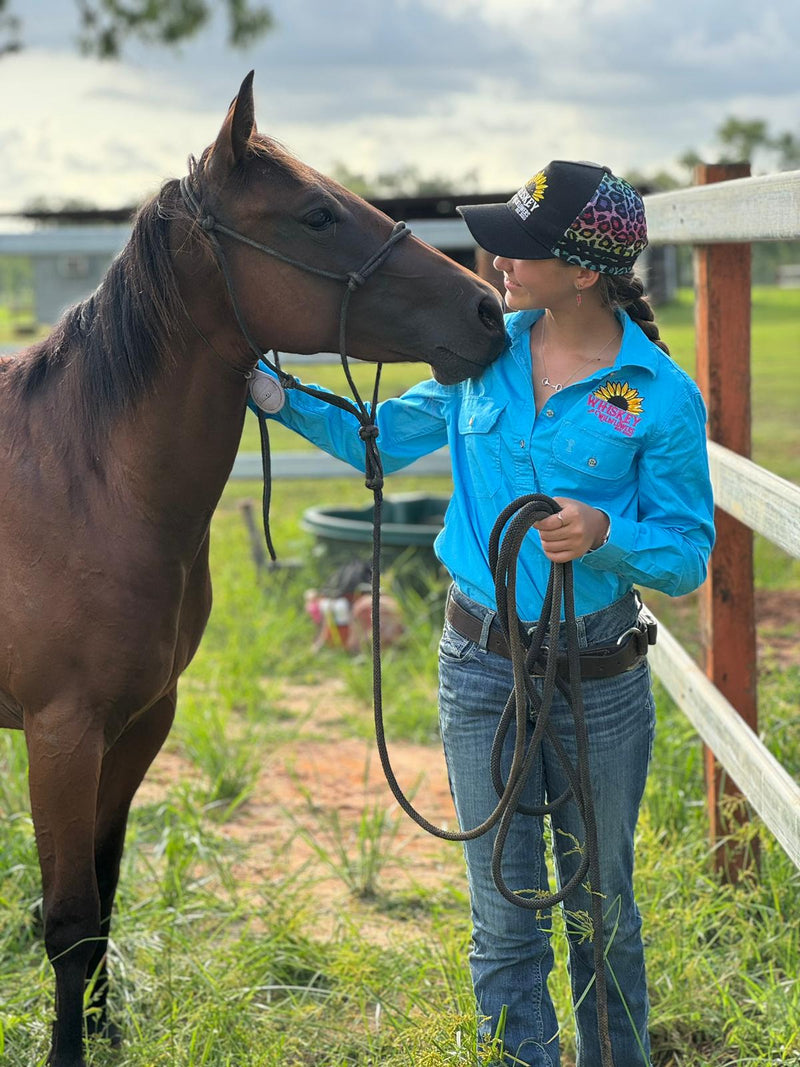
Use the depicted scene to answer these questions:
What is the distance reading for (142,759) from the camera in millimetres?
2756

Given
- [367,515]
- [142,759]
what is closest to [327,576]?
[367,515]

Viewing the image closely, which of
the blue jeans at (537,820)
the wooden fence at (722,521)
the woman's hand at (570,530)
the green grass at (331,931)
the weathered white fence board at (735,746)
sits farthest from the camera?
the wooden fence at (722,521)

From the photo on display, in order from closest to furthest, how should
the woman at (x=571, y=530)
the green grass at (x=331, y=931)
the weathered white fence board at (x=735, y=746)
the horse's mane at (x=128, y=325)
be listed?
the woman at (x=571, y=530) → the horse's mane at (x=128, y=325) → the weathered white fence board at (x=735, y=746) → the green grass at (x=331, y=931)

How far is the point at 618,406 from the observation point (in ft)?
6.95

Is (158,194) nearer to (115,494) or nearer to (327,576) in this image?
(115,494)

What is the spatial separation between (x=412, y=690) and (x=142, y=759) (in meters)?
2.59

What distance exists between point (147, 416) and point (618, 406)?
3.08ft

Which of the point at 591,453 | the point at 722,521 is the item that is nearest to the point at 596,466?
the point at 591,453

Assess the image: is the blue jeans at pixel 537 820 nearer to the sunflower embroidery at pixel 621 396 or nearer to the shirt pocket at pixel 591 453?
the shirt pocket at pixel 591 453

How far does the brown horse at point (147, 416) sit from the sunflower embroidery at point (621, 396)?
0.85 ft

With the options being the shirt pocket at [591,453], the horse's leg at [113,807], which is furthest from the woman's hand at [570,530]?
the horse's leg at [113,807]

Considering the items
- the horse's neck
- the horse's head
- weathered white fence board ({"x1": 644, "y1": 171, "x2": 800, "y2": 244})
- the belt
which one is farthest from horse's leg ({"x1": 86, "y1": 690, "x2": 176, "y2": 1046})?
weathered white fence board ({"x1": 644, "y1": 171, "x2": 800, "y2": 244})

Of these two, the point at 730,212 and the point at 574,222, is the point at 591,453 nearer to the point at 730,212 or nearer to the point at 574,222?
the point at 574,222

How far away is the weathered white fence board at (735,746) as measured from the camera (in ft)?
8.20
